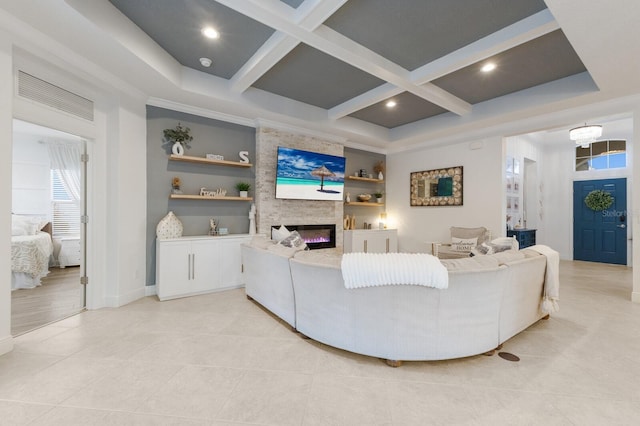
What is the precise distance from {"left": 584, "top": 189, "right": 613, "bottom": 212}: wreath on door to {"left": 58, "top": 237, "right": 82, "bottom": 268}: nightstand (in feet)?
36.9

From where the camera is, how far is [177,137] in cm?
395

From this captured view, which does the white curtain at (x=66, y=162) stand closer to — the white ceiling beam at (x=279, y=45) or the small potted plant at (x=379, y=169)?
the white ceiling beam at (x=279, y=45)

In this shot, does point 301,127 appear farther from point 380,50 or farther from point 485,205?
point 485,205

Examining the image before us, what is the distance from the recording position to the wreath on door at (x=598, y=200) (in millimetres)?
6387

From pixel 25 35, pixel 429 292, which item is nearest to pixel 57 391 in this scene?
pixel 429 292

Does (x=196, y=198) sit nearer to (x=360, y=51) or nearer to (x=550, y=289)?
(x=360, y=51)

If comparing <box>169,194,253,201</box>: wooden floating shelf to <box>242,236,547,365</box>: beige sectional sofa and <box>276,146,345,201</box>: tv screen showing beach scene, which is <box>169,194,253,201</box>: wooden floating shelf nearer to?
<box>276,146,345,201</box>: tv screen showing beach scene

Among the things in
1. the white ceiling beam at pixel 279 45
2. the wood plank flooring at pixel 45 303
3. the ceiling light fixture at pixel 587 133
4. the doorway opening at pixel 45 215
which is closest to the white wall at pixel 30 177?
the doorway opening at pixel 45 215

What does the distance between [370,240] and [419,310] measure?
4016mm

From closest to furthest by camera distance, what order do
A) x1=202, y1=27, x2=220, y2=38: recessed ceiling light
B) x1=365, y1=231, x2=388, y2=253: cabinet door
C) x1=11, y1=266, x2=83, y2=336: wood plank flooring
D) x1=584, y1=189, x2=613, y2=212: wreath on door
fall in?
x1=202, y1=27, x2=220, y2=38: recessed ceiling light < x1=11, y1=266, x2=83, y2=336: wood plank flooring < x1=365, y1=231, x2=388, y2=253: cabinet door < x1=584, y1=189, x2=613, y2=212: wreath on door

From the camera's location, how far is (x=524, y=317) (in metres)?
2.63

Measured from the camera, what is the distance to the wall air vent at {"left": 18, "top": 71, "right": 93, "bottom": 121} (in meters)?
2.56

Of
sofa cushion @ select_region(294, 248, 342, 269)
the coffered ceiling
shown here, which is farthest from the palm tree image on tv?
sofa cushion @ select_region(294, 248, 342, 269)

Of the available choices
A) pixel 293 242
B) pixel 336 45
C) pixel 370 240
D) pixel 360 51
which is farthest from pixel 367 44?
pixel 370 240
